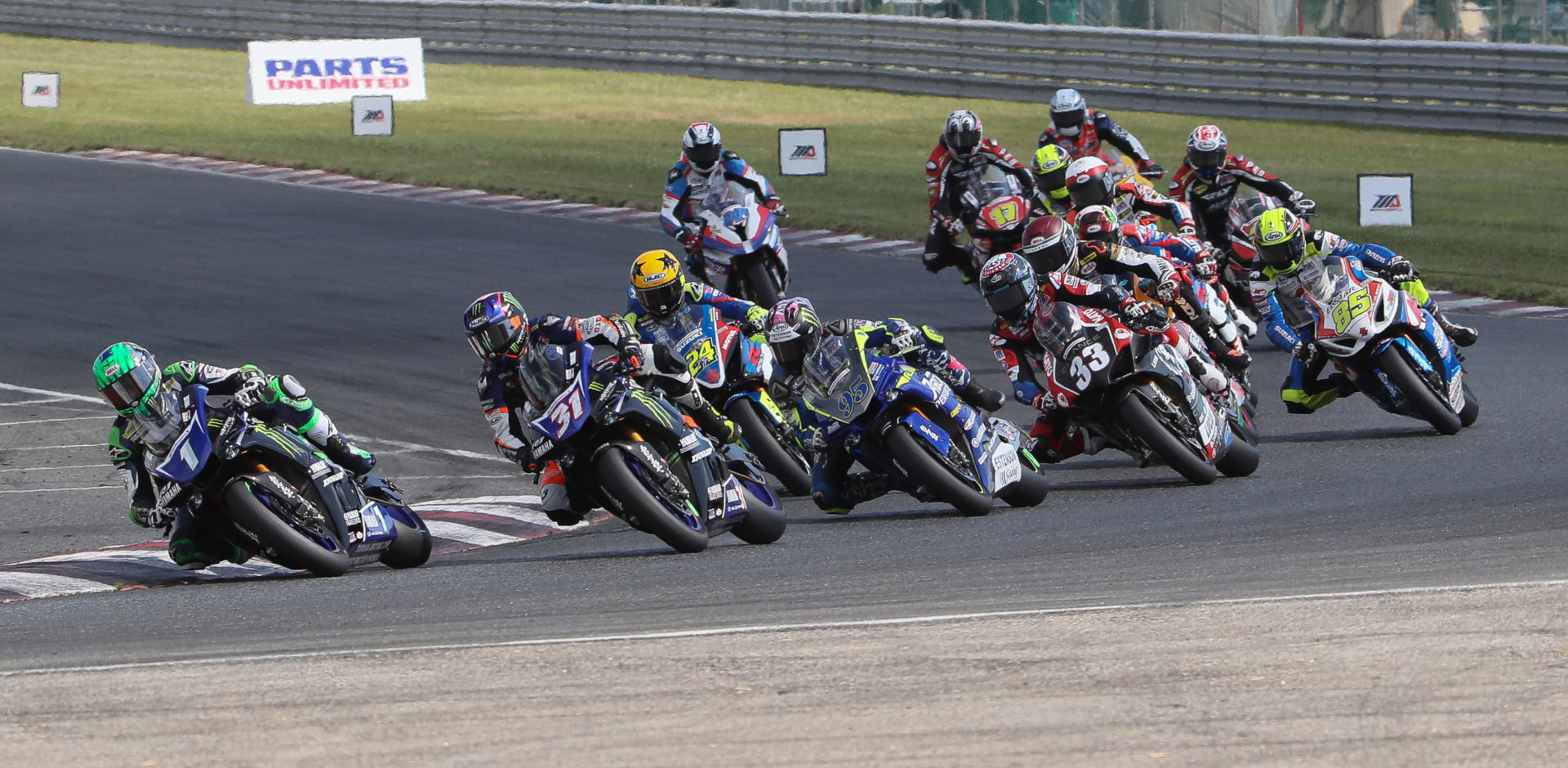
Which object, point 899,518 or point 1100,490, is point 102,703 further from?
point 1100,490

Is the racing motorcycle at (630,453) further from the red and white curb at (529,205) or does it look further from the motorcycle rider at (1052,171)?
the red and white curb at (529,205)

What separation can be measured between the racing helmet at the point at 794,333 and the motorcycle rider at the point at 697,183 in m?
5.53

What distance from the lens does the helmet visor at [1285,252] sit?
13.1m

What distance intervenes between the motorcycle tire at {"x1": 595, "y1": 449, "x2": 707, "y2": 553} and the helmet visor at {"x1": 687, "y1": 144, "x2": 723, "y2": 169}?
6.79 metres

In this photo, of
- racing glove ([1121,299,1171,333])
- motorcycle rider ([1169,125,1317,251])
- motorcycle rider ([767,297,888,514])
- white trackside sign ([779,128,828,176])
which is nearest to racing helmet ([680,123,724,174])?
motorcycle rider ([1169,125,1317,251])

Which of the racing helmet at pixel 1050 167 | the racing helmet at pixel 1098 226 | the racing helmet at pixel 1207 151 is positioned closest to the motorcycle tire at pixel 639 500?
the racing helmet at pixel 1098 226

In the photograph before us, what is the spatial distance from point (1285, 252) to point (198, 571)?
685 cm

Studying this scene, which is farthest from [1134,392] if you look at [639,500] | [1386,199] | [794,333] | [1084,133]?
[1386,199]

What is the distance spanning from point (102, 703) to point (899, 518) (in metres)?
5.31

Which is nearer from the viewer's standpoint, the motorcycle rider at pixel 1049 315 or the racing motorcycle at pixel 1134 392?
the racing motorcycle at pixel 1134 392

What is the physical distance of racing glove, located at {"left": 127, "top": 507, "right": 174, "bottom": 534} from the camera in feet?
34.7

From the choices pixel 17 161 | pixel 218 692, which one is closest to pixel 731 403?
pixel 218 692

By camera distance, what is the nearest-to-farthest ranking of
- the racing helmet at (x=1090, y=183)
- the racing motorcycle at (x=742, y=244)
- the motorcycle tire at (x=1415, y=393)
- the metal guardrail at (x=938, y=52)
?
the motorcycle tire at (x=1415, y=393)
the racing helmet at (x=1090, y=183)
the racing motorcycle at (x=742, y=244)
the metal guardrail at (x=938, y=52)

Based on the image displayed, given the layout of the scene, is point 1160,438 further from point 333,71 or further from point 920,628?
point 333,71
